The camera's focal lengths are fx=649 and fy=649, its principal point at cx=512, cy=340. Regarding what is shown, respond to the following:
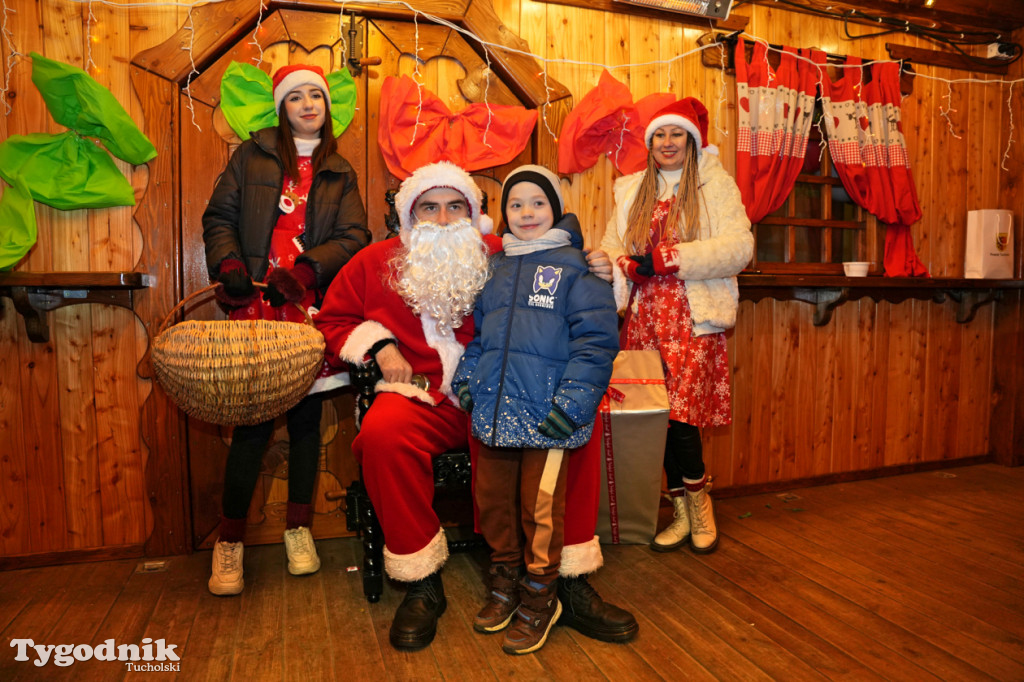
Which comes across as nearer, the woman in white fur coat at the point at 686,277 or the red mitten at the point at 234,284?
the red mitten at the point at 234,284

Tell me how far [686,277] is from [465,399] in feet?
3.45

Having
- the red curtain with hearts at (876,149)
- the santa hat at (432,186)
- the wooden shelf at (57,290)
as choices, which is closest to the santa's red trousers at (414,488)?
the santa hat at (432,186)

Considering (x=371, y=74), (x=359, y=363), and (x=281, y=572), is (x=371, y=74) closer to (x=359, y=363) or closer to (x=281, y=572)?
(x=359, y=363)

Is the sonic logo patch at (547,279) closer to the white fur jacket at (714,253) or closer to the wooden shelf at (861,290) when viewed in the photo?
the white fur jacket at (714,253)

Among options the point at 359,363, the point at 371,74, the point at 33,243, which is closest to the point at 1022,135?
the point at 371,74


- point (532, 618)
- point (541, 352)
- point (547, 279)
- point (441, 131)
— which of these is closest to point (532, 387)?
point (541, 352)

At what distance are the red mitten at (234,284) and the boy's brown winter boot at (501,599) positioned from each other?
1.16m

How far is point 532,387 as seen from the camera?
5.90ft

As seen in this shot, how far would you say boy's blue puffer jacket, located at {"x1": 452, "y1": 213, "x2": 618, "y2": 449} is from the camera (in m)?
1.79

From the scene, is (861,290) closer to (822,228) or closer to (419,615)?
(822,228)

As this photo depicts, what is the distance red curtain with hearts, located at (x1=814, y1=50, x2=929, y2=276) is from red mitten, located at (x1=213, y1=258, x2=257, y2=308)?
113 inches

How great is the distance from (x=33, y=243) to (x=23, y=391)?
1.85 feet

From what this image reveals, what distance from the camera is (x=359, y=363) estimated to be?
6.64 feet

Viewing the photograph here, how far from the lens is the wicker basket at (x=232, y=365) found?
1749 mm
